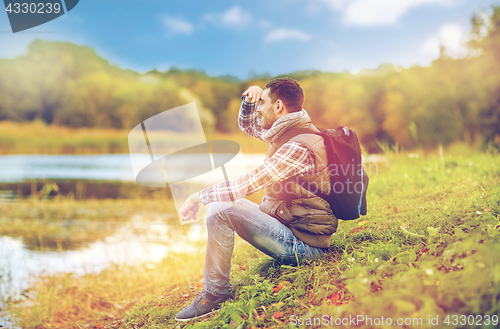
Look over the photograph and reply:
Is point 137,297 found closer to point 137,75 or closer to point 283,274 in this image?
point 283,274

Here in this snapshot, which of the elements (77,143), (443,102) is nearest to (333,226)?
(443,102)

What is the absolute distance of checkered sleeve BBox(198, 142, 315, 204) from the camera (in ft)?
7.00

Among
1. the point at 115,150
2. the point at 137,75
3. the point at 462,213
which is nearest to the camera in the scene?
the point at 462,213

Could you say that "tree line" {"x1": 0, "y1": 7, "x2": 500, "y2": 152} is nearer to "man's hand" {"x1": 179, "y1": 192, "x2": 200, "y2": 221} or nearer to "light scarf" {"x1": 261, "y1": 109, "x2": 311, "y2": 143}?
"light scarf" {"x1": 261, "y1": 109, "x2": 311, "y2": 143}

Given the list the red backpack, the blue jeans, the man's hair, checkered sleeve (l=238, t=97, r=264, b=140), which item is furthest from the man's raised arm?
the blue jeans

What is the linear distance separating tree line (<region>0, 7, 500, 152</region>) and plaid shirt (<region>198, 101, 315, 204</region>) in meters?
15.7

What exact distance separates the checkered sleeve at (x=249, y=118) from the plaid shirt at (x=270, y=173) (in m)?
0.95

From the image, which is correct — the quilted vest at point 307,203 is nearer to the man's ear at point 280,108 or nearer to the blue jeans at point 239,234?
the blue jeans at point 239,234

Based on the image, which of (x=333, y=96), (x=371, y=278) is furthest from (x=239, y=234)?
(x=333, y=96)

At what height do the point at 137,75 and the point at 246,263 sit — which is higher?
the point at 137,75

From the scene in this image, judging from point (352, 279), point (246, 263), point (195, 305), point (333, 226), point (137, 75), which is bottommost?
point (246, 263)

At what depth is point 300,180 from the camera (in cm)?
223

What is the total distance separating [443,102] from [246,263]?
2305cm

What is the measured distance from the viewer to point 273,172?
2141 millimetres
